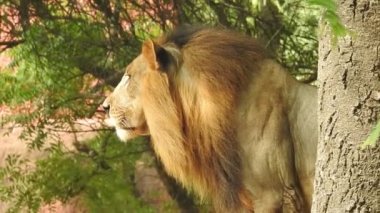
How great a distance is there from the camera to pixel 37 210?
7.24 meters

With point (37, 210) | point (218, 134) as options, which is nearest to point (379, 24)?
point (218, 134)

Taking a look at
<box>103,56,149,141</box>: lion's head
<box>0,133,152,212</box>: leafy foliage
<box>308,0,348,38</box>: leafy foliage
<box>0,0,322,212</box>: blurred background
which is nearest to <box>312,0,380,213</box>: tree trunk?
<box>308,0,348,38</box>: leafy foliage

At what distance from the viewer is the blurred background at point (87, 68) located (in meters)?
6.41

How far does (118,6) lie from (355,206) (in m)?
4.00

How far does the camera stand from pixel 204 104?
445cm

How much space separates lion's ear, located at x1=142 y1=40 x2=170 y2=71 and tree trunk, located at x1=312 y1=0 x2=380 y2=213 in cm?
192

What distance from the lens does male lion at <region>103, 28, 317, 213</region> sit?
4.40m

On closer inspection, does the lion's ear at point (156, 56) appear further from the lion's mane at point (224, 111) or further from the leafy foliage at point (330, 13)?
the leafy foliage at point (330, 13)

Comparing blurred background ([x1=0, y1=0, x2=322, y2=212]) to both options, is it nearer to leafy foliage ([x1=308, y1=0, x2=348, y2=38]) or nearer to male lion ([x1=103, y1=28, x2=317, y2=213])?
male lion ([x1=103, y1=28, x2=317, y2=213])

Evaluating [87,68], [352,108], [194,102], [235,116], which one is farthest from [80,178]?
[352,108]

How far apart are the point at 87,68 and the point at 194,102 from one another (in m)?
2.32

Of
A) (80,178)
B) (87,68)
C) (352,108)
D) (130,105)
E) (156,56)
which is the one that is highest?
(352,108)

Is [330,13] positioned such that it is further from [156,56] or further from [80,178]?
[80,178]

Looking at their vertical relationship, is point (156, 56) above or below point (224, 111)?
above
